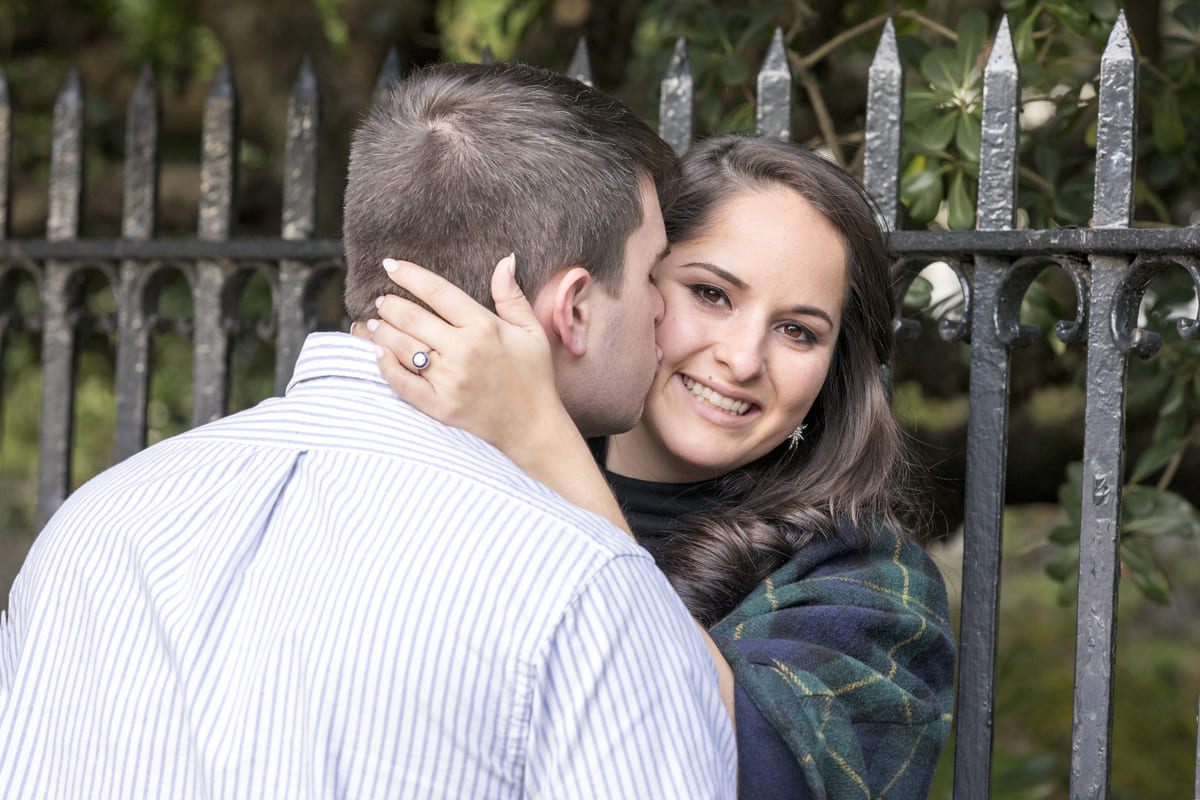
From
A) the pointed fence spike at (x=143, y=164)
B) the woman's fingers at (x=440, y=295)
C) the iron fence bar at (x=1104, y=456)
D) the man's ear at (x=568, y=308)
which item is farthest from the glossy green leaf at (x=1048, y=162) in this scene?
the pointed fence spike at (x=143, y=164)

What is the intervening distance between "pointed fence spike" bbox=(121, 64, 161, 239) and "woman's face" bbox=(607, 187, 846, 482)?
51.9 inches

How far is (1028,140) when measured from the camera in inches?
97.6

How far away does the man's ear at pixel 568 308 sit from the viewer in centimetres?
136

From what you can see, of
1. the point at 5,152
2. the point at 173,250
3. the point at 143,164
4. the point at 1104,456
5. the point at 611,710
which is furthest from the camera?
the point at 5,152

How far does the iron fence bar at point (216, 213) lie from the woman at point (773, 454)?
37.0 inches

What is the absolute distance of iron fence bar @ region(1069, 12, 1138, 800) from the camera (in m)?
1.73

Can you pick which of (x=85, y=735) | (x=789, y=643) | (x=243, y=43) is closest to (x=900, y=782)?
(x=789, y=643)

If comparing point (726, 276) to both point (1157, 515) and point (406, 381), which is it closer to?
point (406, 381)

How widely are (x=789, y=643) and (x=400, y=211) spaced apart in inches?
27.9

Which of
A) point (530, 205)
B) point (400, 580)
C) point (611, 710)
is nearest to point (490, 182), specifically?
point (530, 205)

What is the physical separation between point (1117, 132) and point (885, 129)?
38cm

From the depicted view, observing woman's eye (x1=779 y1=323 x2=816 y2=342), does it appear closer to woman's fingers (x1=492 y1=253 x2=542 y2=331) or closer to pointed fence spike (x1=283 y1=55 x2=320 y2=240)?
woman's fingers (x1=492 y1=253 x2=542 y2=331)

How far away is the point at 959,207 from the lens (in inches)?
83.6

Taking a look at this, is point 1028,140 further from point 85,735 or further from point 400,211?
point 85,735
